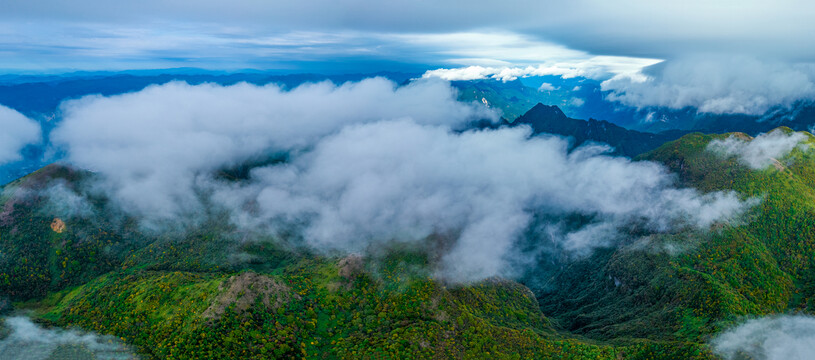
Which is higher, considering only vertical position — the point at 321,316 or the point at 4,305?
the point at 321,316

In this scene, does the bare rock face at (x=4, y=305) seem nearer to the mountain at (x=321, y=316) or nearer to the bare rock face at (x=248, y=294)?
the mountain at (x=321, y=316)

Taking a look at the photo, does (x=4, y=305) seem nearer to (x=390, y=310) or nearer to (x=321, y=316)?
(x=321, y=316)

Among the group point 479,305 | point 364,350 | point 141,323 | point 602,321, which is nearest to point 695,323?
point 602,321

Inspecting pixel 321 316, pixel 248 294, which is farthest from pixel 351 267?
pixel 248 294

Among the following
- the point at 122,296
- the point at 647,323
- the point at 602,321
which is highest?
the point at 122,296

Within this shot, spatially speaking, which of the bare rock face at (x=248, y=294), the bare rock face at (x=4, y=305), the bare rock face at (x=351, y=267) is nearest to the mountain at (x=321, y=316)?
the bare rock face at (x=248, y=294)

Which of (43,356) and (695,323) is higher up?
(43,356)

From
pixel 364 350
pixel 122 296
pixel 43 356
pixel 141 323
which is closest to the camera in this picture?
pixel 43 356

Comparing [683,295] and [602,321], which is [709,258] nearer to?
[683,295]

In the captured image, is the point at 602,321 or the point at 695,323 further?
the point at 602,321
